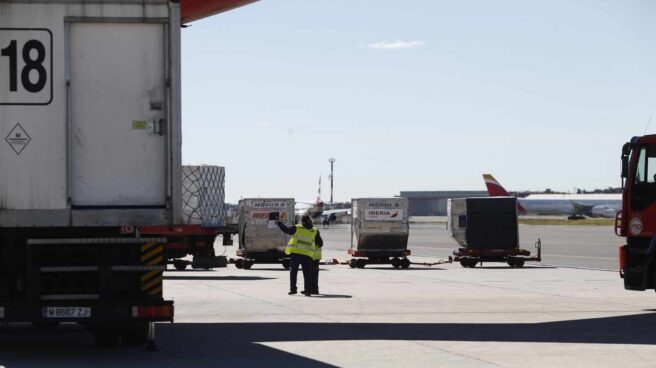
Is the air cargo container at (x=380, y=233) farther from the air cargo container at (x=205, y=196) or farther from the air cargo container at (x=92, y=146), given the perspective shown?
the air cargo container at (x=92, y=146)

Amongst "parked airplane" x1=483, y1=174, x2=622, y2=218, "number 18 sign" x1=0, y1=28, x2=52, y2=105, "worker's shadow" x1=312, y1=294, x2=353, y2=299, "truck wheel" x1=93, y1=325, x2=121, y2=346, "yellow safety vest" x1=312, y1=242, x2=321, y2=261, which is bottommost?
"parked airplane" x1=483, y1=174, x2=622, y2=218

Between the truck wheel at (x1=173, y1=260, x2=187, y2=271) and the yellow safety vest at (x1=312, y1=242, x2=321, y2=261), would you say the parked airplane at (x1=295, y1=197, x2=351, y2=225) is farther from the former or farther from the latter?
the yellow safety vest at (x1=312, y1=242, x2=321, y2=261)

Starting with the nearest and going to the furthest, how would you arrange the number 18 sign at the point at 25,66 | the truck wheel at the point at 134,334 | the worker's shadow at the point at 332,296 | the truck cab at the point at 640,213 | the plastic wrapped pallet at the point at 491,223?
the number 18 sign at the point at 25,66, the truck wheel at the point at 134,334, the truck cab at the point at 640,213, the worker's shadow at the point at 332,296, the plastic wrapped pallet at the point at 491,223

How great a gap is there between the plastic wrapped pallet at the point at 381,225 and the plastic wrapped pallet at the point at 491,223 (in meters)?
2.08

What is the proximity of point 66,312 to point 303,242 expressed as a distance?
1345 cm

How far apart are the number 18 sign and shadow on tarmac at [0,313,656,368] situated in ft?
9.82

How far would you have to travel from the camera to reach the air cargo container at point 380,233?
4056cm

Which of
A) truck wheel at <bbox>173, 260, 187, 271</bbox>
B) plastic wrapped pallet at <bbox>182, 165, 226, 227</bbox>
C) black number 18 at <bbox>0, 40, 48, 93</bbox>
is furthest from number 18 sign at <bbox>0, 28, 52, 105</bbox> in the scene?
truck wheel at <bbox>173, 260, 187, 271</bbox>

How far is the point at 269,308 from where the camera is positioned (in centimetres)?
2266

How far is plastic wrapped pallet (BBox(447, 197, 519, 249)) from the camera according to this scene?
135ft

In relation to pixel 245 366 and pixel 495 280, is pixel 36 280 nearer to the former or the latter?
pixel 245 366

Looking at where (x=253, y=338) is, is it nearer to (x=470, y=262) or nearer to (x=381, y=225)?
(x=381, y=225)

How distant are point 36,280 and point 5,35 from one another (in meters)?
2.74

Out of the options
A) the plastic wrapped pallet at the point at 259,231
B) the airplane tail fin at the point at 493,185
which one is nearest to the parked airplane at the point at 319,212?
the airplane tail fin at the point at 493,185
